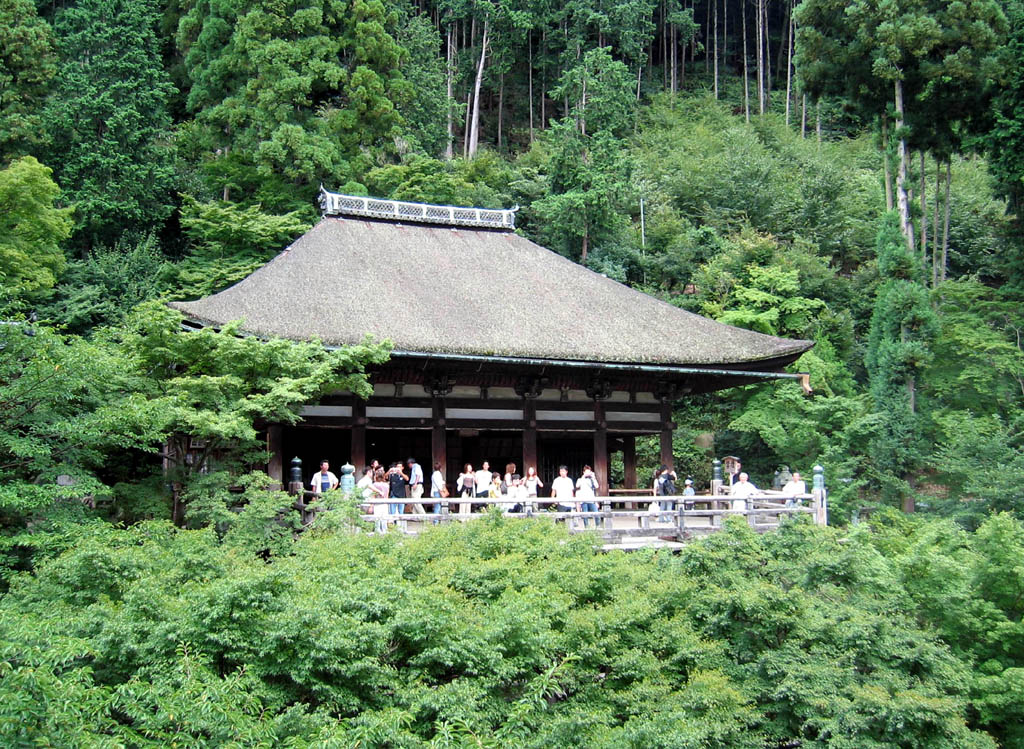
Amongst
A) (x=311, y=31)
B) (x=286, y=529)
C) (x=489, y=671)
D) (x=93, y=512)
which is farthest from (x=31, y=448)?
(x=311, y=31)

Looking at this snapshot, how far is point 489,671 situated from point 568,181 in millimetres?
23101

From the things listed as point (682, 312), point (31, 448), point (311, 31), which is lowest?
point (31, 448)

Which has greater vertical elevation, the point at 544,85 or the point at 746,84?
the point at 746,84

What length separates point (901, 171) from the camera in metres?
24.0

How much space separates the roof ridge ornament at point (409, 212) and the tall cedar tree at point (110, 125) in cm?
703

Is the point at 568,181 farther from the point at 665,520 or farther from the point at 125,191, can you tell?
the point at 665,520

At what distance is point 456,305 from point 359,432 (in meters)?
3.24

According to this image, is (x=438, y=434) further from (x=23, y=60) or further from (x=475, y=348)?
(x=23, y=60)

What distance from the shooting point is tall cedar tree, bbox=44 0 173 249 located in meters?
24.7

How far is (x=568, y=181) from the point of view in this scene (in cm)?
3019

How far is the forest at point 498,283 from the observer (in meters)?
8.90

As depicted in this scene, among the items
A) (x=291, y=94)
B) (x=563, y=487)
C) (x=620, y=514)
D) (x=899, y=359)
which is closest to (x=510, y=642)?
(x=620, y=514)

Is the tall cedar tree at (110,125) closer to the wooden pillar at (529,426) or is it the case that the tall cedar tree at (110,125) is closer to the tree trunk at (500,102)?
the wooden pillar at (529,426)

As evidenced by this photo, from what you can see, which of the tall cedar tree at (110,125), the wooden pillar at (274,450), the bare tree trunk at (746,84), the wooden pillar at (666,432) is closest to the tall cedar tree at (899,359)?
the wooden pillar at (666,432)
